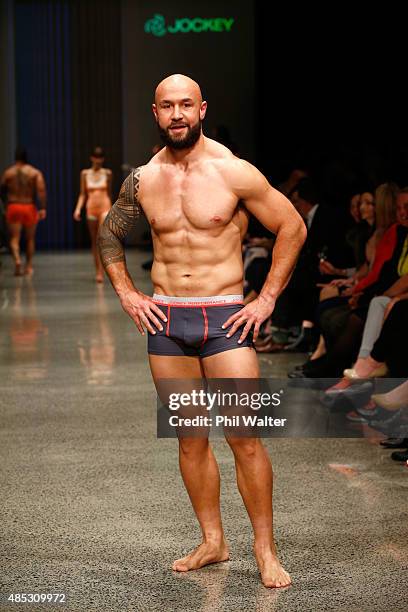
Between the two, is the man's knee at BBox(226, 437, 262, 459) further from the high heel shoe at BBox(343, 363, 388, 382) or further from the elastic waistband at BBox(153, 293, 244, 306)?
the high heel shoe at BBox(343, 363, 388, 382)

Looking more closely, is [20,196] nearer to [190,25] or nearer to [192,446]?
[190,25]

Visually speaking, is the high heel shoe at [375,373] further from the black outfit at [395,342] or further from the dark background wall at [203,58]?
the dark background wall at [203,58]

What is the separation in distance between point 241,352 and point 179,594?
652 millimetres

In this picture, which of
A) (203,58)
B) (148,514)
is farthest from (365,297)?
(203,58)

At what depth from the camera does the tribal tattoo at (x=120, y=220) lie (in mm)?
3294

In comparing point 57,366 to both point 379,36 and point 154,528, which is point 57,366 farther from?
point 379,36

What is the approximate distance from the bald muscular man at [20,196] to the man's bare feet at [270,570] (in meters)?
10.6

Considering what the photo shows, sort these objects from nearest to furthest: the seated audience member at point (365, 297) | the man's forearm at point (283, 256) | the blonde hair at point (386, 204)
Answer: the man's forearm at point (283, 256) → the seated audience member at point (365, 297) → the blonde hair at point (386, 204)

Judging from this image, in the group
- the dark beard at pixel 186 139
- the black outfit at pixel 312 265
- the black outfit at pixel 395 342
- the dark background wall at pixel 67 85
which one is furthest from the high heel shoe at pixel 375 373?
the dark background wall at pixel 67 85

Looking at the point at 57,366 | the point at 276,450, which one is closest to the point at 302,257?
the point at 57,366

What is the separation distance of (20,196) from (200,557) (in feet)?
35.1

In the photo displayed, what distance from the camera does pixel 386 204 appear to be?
5984 millimetres

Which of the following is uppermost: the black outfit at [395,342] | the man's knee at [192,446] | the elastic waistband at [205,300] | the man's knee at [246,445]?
the elastic waistband at [205,300]

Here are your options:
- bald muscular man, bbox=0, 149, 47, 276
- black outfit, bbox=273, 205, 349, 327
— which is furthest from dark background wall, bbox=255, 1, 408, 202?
bald muscular man, bbox=0, 149, 47, 276
